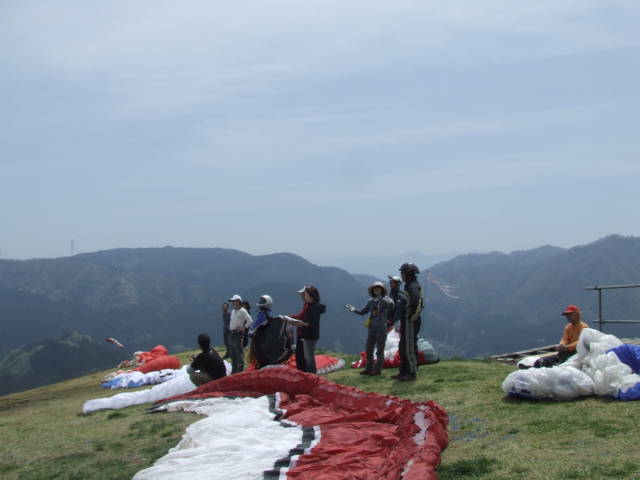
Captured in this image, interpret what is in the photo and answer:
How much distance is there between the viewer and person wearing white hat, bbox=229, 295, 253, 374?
45.2 feet

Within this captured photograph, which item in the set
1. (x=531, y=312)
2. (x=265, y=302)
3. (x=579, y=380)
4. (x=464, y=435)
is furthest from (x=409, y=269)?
(x=531, y=312)

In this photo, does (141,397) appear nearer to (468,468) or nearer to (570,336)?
(570,336)

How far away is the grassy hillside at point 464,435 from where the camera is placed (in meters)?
5.59

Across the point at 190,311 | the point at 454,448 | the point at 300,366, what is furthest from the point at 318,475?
the point at 190,311

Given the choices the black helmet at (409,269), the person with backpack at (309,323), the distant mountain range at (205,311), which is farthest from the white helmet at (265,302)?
the distant mountain range at (205,311)

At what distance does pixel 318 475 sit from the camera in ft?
19.3

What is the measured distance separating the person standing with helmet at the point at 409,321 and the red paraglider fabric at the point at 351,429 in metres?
1.90

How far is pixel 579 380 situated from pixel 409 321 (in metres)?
3.28

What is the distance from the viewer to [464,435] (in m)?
7.04

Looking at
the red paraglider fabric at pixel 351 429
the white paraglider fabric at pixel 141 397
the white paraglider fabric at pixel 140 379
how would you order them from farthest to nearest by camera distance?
the white paraglider fabric at pixel 140 379, the white paraglider fabric at pixel 141 397, the red paraglider fabric at pixel 351 429

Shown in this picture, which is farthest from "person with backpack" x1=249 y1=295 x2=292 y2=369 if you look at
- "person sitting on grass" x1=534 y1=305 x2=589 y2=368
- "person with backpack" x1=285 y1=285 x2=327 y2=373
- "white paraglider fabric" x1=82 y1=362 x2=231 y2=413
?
"person sitting on grass" x1=534 y1=305 x2=589 y2=368

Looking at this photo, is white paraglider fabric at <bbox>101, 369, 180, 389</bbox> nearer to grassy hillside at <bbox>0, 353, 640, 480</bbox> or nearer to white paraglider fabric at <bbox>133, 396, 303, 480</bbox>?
grassy hillside at <bbox>0, 353, 640, 480</bbox>

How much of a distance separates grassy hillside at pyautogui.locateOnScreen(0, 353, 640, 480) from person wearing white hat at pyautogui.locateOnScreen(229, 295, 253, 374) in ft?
7.76

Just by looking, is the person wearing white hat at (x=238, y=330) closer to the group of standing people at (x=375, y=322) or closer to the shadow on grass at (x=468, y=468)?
the group of standing people at (x=375, y=322)
